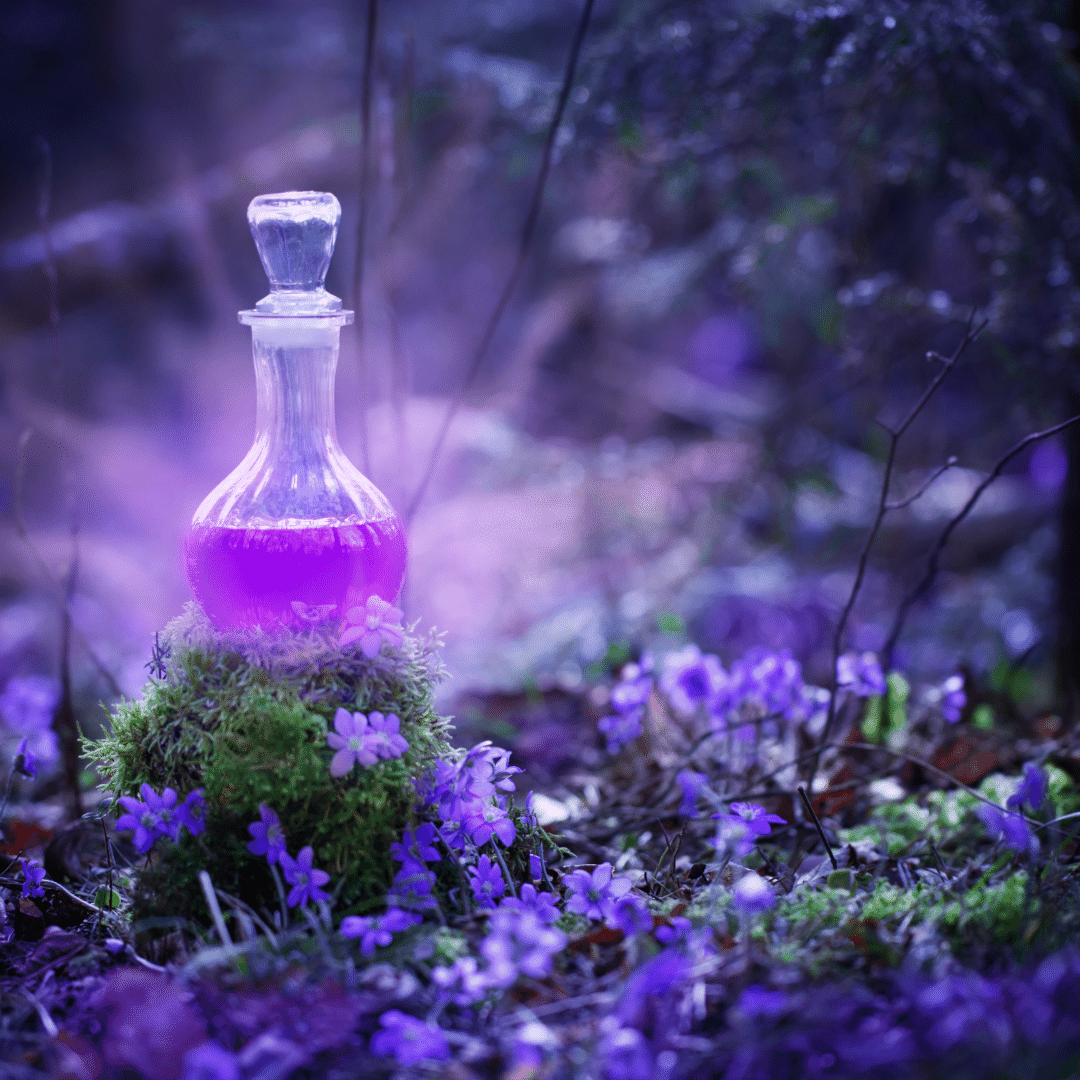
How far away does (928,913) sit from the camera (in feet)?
4.48

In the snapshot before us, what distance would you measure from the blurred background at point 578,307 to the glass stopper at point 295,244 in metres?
0.61

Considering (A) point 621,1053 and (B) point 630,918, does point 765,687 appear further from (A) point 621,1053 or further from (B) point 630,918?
(A) point 621,1053

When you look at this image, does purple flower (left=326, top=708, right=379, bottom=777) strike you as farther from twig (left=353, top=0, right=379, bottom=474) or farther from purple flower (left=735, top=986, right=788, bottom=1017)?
twig (left=353, top=0, right=379, bottom=474)

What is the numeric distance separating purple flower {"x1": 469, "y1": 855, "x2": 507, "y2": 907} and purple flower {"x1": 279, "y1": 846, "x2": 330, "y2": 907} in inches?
9.7

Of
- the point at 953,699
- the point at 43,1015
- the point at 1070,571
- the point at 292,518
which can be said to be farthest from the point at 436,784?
the point at 1070,571

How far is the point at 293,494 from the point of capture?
1562mm

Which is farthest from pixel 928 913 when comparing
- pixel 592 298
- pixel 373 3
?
pixel 592 298

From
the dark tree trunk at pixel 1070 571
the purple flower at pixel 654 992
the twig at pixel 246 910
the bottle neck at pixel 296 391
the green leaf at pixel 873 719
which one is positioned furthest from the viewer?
the dark tree trunk at pixel 1070 571

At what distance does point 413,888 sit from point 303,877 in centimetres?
17

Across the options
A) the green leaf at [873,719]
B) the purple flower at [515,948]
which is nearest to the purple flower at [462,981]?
the purple flower at [515,948]

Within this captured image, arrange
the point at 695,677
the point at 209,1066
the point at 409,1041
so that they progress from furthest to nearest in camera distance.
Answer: the point at 695,677 → the point at 409,1041 → the point at 209,1066

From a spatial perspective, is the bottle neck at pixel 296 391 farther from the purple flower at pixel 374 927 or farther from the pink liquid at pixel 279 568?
the purple flower at pixel 374 927

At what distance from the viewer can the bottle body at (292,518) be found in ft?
4.91

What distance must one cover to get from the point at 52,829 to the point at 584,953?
5.08 feet
